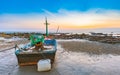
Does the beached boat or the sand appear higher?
the beached boat

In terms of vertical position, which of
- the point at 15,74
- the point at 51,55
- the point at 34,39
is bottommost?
the point at 15,74

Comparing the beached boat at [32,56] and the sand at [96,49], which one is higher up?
the beached boat at [32,56]

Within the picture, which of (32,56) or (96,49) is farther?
(96,49)

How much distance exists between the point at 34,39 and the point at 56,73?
4.41 m

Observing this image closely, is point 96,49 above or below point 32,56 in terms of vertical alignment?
below

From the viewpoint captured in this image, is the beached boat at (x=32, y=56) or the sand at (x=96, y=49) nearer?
the beached boat at (x=32, y=56)

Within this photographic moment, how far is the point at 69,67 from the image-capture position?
41.1 feet

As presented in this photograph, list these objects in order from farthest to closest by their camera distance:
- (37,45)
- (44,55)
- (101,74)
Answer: (37,45), (44,55), (101,74)

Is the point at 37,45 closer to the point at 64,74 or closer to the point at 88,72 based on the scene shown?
the point at 64,74

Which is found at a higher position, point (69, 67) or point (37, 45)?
point (37, 45)

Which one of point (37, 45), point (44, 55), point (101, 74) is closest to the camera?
point (101, 74)

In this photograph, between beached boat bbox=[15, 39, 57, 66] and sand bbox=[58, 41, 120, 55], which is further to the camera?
sand bbox=[58, 41, 120, 55]

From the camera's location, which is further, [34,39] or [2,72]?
[34,39]

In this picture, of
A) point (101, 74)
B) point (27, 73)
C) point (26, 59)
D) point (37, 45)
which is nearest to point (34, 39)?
point (37, 45)
